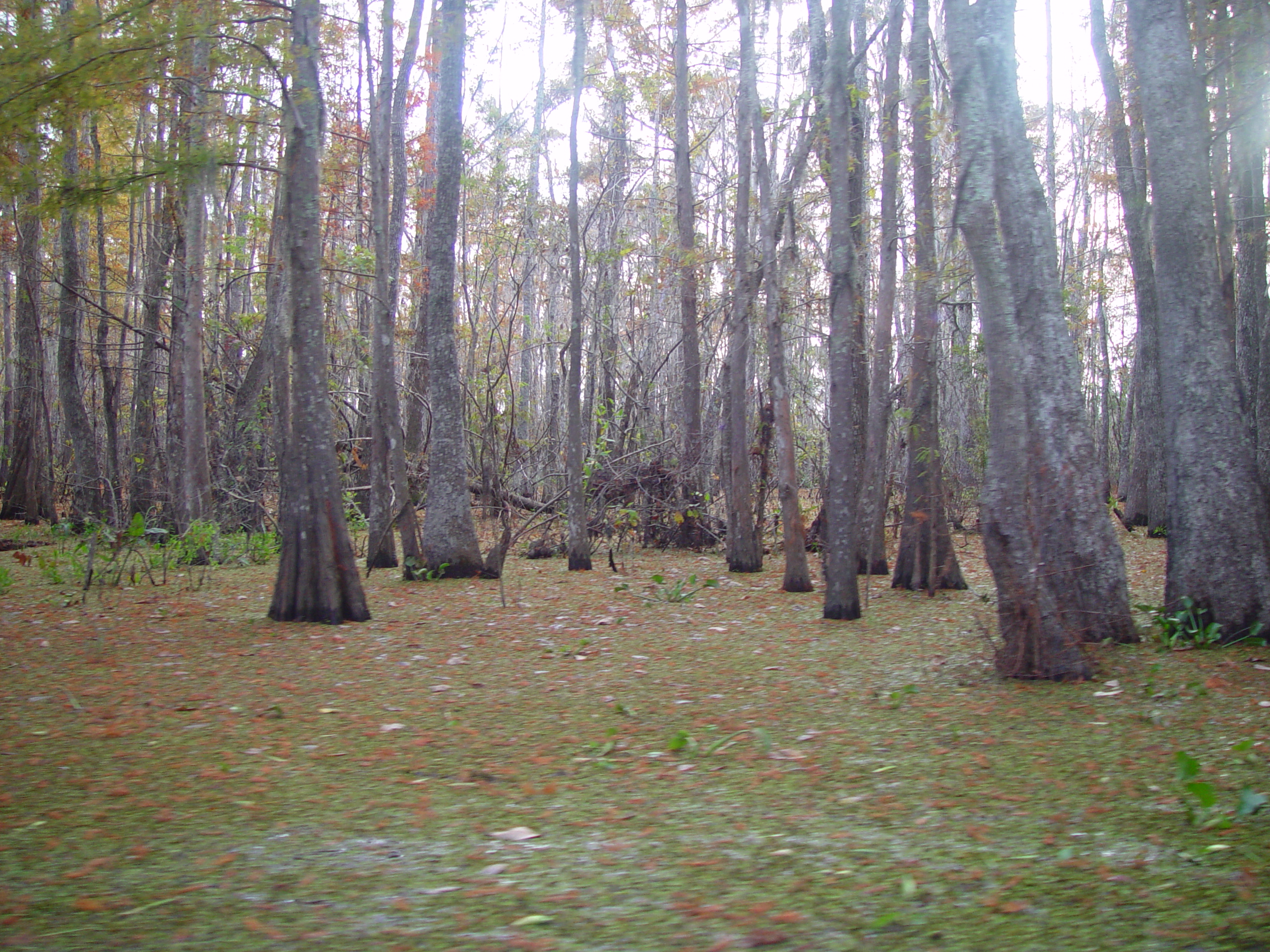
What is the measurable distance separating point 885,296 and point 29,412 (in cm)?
1645

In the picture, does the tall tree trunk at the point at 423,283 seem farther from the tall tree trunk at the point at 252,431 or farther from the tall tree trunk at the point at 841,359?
the tall tree trunk at the point at 841,359

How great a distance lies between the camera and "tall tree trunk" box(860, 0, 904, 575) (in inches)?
385

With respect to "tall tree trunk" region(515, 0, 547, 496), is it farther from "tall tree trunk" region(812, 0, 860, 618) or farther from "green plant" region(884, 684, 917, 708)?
"green plant" region(884, 684, 917, 708)

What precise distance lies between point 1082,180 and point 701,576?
21573mm

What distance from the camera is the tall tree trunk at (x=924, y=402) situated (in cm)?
943

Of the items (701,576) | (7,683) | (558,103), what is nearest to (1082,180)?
(558,103)

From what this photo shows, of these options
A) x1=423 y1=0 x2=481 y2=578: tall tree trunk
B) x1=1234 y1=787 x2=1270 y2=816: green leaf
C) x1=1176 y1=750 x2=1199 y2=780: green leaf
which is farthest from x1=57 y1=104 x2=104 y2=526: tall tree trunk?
x1=1234 y1=787 x2=1270 y2=816: green leaf

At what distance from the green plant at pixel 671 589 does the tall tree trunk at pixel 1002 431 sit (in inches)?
175

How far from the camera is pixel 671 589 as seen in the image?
1059 centimetres

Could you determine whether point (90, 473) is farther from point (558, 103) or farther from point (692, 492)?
point (558, 103)

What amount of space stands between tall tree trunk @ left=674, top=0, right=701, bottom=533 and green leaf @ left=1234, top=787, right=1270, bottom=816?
37.4 ft

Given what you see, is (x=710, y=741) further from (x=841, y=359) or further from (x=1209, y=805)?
(x=841, y=359)

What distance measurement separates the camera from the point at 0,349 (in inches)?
1146

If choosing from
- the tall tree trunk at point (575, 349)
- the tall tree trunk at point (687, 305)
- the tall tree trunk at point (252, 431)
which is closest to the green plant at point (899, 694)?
the tall tree trunk at point (575, 349)
